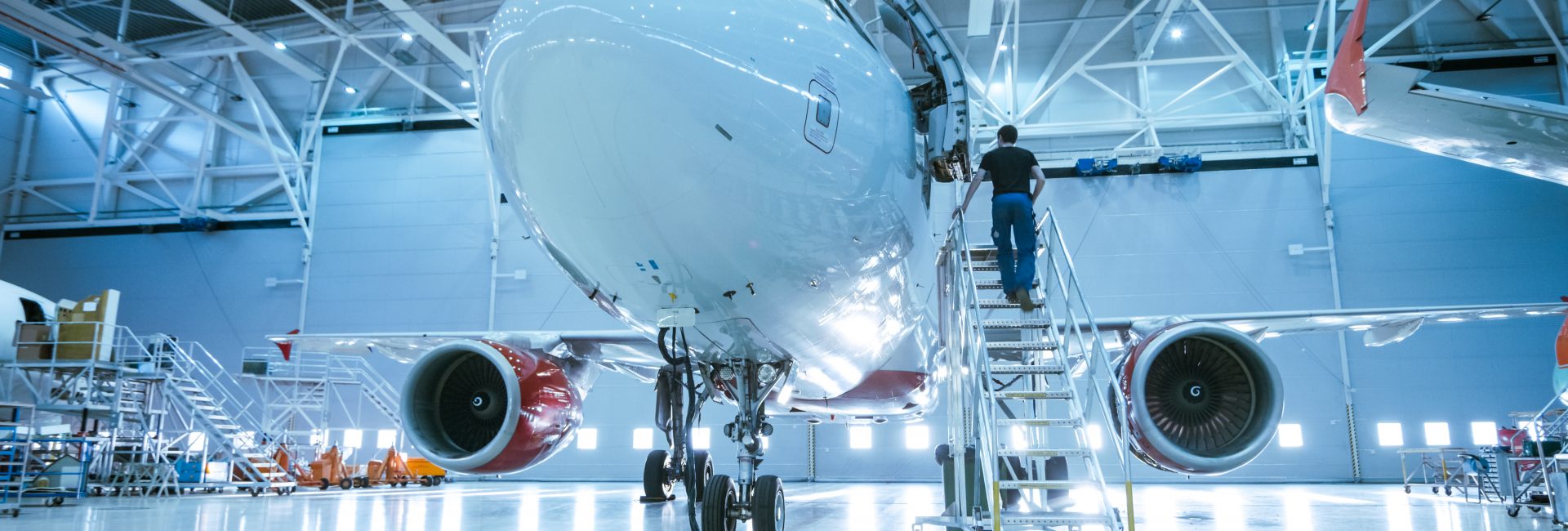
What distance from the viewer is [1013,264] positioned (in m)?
5.67

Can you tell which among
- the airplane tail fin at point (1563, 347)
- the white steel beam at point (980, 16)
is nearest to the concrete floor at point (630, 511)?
the airplane tail fin at point (1563, 347)

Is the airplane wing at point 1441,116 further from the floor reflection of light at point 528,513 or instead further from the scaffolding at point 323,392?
the scaffolding at point 323,392

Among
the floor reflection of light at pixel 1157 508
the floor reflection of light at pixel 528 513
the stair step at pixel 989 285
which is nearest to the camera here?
the stair step at pixel 989 285

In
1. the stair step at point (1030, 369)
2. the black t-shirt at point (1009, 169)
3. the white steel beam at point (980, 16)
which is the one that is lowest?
the stair step at point (1030, 369)

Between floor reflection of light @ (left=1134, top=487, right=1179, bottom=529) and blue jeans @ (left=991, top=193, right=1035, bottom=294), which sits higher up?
blue jeans @ (left=991, top=193, right=1035, bottom=294)

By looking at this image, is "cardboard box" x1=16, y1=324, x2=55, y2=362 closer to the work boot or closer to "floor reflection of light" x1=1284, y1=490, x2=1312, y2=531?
the work boot

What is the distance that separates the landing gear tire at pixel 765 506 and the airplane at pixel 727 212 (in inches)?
0.4

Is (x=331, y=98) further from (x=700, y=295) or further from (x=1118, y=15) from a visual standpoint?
(x=700, y=295)

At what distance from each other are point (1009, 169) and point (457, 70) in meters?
16.8

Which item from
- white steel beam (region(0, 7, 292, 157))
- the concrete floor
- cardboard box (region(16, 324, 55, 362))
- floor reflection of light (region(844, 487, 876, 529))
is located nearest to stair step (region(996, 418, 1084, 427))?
Result: the concrete floor

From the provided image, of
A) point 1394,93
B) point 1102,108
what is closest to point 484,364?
point 1394,93

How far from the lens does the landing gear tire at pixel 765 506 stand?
16.6 feet

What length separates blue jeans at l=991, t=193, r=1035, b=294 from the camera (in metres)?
5.58

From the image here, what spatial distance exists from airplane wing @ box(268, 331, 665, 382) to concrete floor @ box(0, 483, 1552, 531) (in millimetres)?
1414
